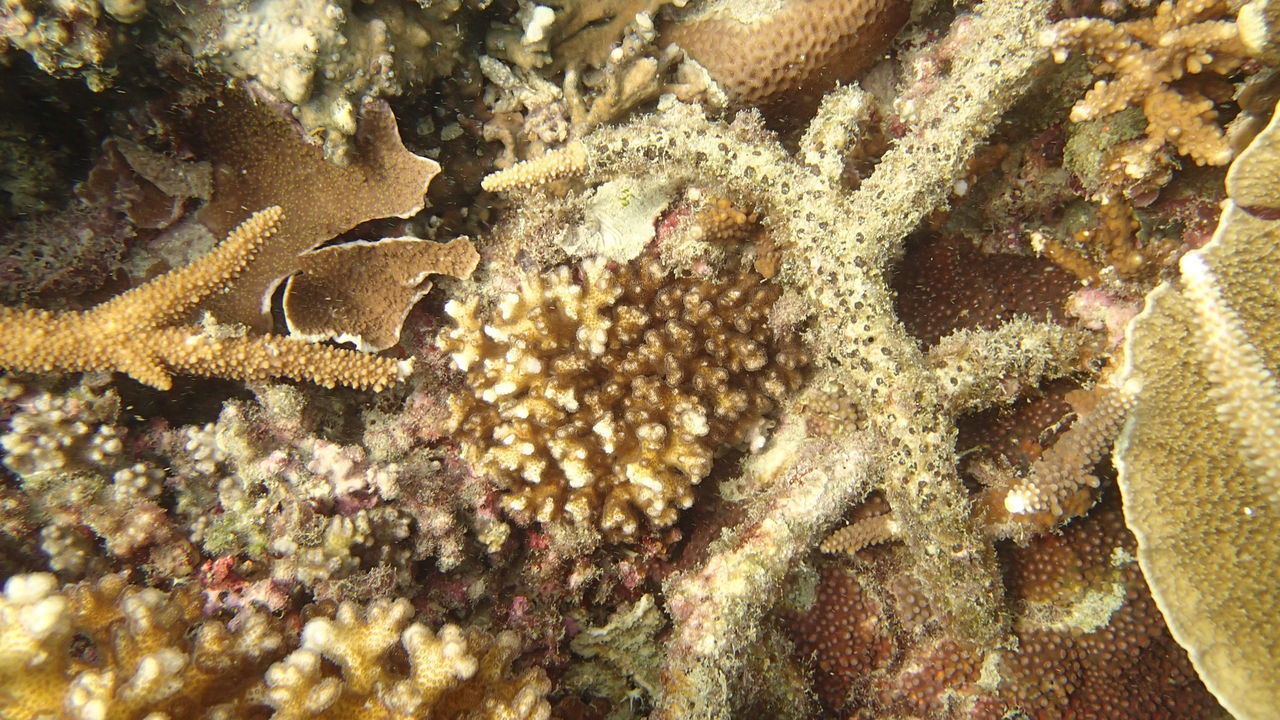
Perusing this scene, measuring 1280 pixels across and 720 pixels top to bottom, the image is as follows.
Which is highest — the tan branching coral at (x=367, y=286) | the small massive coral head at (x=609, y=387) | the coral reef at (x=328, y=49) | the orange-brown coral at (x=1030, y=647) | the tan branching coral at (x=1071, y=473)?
the coral reef at (x=328, y=49)

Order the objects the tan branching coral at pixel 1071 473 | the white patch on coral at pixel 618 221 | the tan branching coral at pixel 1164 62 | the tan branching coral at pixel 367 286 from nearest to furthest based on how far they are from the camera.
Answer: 1. the tan branching coral at pixel 1164 62
2. the tan branching coral at pixel 1071 473
3. the tan branching coral at pixel 367 286
4. the white patch on coral at pixel 618 221

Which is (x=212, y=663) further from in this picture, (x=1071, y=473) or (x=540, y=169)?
(x=1071, y=473)

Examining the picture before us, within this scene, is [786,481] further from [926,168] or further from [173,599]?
[173,599]

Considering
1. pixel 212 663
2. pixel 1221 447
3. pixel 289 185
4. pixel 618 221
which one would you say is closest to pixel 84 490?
pixel 212 663

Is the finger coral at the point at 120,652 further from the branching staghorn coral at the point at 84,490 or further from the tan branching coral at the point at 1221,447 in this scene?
the tan branching coral at the point at 1221,447

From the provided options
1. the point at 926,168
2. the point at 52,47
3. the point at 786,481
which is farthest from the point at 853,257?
the point at 52,47

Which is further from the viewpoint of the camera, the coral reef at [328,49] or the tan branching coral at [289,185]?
the tan branching coral at [289,185]

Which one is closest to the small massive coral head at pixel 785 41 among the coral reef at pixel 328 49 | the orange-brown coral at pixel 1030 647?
the coral reef at pixel 328 49
